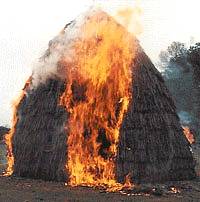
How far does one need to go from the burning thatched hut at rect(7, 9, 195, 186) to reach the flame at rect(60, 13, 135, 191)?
2cm

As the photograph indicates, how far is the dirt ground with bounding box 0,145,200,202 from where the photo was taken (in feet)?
30.9

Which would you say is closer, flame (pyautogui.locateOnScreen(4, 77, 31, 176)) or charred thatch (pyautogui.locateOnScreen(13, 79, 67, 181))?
charred thatch (pyautogui.locateOnScreen(13, 79, 67, 181))

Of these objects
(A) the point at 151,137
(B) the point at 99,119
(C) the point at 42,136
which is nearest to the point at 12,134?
(C) the point at 42,136

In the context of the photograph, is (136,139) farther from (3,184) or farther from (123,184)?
(3,184)

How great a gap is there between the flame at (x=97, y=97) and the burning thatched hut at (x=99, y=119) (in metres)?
0.02

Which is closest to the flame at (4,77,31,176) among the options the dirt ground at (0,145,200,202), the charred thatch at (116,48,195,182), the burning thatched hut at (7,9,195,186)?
the burning thatched hut at (7,9,195,186)

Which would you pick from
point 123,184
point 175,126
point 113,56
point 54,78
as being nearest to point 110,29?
point 113,56

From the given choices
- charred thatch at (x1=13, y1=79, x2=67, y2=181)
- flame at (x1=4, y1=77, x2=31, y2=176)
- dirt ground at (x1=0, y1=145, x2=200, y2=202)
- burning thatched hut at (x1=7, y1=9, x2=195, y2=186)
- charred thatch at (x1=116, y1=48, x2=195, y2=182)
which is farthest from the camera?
flame at (x1=4, y1=77, x2=31, y2=176)

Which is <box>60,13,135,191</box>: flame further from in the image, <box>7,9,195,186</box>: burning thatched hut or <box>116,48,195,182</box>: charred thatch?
<box>116,48,195,182</box>: charred thatch

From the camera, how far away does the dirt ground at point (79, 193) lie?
9414 mm

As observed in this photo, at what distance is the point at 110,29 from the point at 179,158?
392 cm

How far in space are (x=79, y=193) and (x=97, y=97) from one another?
10.3ft

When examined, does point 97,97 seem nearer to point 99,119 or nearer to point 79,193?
point 99,119

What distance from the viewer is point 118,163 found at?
11766 millimetres
